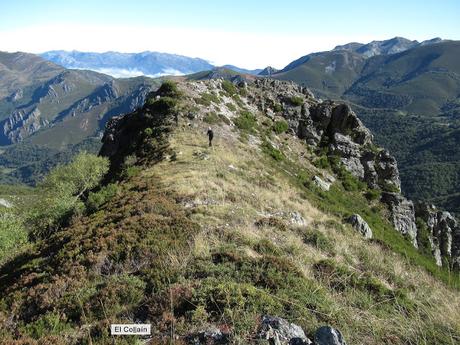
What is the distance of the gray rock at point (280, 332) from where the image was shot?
21.7 feet

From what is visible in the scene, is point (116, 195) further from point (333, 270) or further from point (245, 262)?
point (333, 270)

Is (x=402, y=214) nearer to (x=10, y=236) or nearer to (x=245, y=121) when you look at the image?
(x=245, y=121)

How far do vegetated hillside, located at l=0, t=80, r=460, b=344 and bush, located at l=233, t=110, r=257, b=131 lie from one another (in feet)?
25.7

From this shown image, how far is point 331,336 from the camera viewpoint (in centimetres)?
602

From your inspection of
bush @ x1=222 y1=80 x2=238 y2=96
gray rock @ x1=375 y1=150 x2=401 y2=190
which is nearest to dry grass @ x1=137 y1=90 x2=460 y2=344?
bush @ x1=222 y1=80 x2=238 y2=96

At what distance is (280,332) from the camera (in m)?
6.85

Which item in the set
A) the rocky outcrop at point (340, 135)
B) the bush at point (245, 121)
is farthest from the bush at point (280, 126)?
the bush at point (245, 121)

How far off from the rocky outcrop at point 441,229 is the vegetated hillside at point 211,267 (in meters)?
19.8

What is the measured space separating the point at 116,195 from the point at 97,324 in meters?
15.9

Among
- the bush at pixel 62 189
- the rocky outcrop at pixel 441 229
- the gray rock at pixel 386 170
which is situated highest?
the bush at pixel 62 189

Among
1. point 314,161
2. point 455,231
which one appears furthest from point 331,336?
point 455,231

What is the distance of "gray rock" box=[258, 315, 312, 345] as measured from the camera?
6609mm

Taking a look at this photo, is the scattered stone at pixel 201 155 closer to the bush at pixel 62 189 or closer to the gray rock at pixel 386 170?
the bush at pixel 62 189

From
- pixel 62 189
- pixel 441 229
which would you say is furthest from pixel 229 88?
pixel 441 229
